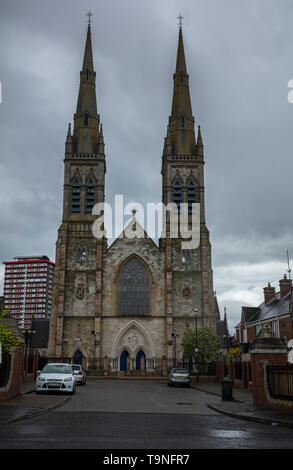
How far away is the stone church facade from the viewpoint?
48562mm

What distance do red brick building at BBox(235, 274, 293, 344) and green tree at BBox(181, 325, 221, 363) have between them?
4982 millimetres

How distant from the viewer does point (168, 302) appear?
4916 cm

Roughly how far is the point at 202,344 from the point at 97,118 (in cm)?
3062

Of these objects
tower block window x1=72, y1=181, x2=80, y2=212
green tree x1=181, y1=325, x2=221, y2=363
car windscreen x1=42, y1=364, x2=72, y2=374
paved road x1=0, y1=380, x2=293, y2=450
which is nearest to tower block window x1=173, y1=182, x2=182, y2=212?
tower block window x1=72, y1=181, x2=80, y2=212

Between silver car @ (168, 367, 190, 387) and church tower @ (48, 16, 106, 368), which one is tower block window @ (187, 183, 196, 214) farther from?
silver car @ (168, 367, 190, 387)

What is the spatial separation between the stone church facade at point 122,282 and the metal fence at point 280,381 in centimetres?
3254

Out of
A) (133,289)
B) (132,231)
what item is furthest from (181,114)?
(133,289)

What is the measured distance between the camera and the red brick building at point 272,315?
39.3 meters

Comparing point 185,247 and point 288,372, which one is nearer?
point 288,372

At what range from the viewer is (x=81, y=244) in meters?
51.6

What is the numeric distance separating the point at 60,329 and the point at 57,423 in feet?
122

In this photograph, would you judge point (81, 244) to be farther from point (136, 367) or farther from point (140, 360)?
point (136, 367)

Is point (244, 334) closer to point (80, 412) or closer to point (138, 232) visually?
point (138, 232)
